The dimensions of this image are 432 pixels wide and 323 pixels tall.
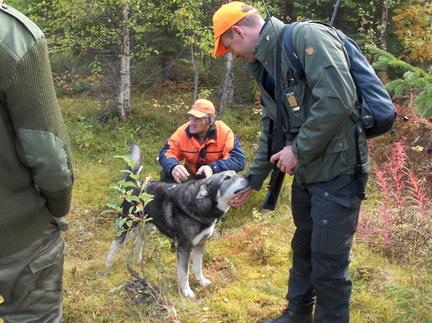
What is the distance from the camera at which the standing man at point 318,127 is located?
8.18ft

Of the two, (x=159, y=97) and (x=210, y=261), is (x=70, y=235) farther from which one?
(x=159, y=97)

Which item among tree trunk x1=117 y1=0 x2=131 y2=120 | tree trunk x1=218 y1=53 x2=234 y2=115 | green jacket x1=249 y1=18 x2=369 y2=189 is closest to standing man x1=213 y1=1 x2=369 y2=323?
green jacket x1=249 y1=18 x2=369 y2=189

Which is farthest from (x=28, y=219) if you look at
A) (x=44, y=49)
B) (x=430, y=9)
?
(x=430, y=9)

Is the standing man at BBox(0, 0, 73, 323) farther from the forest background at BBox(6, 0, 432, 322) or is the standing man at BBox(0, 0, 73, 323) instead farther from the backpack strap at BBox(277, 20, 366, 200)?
the backpack strap at BBox(277, 20, 366, 200)

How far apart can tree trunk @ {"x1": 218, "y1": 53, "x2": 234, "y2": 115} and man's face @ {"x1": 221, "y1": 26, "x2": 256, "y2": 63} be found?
24.0ft

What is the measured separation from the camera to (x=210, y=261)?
504 cm

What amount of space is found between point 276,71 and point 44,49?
1.36 m

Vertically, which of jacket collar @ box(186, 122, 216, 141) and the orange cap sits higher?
the orange cap

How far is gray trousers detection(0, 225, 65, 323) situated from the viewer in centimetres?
222

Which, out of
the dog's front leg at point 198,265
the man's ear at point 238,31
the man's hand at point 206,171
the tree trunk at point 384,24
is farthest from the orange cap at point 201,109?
the tree trunk at point 384,24

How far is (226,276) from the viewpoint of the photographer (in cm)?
470

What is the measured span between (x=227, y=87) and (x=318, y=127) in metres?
8.45

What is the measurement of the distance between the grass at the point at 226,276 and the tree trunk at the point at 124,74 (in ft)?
9.05

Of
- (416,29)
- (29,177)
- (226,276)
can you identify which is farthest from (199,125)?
(416,29)
